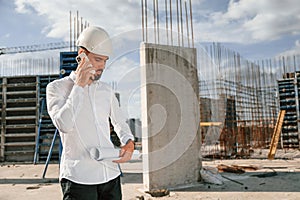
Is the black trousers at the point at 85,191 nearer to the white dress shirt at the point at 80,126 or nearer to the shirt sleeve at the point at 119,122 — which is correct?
the white dress shirt at the point at 80,126

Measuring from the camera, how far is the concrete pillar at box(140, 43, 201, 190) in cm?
504

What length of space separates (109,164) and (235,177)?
4.98 m

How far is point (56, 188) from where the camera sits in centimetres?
534

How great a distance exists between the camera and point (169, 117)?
5.27 meters

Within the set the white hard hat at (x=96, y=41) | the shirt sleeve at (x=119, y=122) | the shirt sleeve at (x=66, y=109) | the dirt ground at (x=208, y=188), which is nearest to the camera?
the shirt sleeve at (x=66, y=109)

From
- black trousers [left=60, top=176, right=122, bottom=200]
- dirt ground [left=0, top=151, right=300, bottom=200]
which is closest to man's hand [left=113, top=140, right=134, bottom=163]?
black trousers [left=60, top=176, right=122, bottom=200]

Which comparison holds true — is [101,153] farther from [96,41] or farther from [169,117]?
[169,117]

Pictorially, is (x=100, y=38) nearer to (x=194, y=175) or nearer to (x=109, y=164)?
(x=109, y=164)

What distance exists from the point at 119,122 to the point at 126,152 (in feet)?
0.69

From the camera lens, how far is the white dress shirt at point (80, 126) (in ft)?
4.62

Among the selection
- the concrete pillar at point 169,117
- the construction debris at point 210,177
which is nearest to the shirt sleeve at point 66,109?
the concrete pillar at point 169,117

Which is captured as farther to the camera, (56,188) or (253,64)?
(253,64)

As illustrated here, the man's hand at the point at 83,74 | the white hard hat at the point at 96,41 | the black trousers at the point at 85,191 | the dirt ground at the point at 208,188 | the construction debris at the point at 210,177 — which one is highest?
the white hard hat at the point at 96,41

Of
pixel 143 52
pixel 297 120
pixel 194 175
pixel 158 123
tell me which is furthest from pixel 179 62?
pixel 297 120
